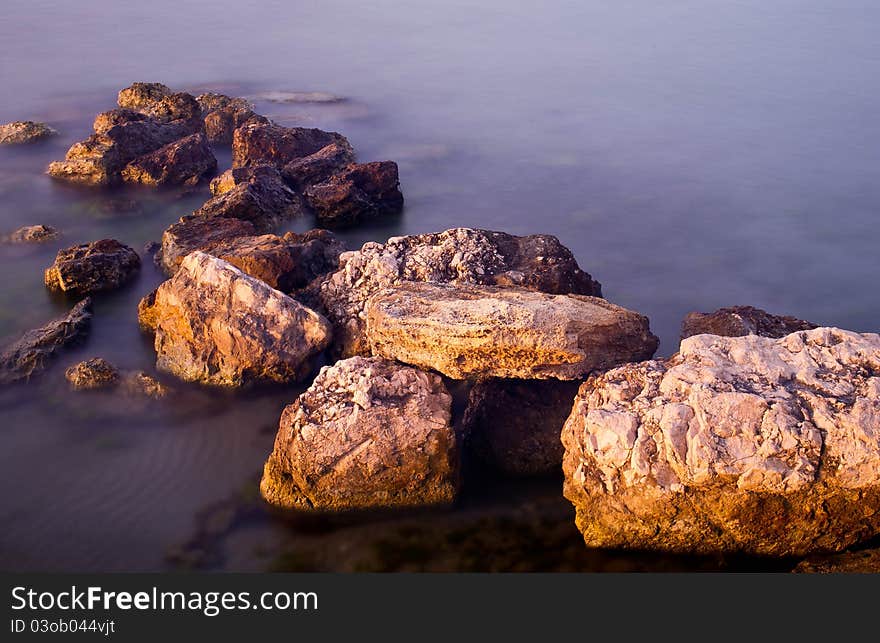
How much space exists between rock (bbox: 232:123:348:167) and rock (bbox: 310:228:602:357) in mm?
5085

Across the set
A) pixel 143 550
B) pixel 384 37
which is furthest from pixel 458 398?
pixel 384 37

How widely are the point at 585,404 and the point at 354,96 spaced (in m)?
13.4

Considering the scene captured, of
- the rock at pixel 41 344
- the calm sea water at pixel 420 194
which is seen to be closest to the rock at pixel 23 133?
the calm sea water at pixel 420 194

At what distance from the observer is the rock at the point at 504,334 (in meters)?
5.93

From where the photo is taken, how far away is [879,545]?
5.43m

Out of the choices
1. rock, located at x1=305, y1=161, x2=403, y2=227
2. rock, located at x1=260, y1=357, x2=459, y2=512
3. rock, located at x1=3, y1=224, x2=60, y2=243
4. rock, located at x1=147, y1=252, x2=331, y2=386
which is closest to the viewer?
rock, located at x1=260, y1=357, x2=459, y2=512

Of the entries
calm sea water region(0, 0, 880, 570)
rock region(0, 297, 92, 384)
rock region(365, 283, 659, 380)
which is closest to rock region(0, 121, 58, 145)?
calm sea water region(0, 0, 880, 570)

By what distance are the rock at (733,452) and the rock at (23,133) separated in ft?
40.5

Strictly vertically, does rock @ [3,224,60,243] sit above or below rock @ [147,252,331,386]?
below

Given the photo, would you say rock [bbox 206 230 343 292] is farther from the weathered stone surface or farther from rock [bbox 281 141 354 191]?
rock [bbox 281 141 354 191]

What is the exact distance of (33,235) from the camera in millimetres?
10672

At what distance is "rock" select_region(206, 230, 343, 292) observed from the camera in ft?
26.5

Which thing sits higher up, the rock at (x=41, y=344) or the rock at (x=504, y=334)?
the rock at (x=504, y=334)

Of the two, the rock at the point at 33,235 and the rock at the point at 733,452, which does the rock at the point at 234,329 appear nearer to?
the rock at the point at 733,452
